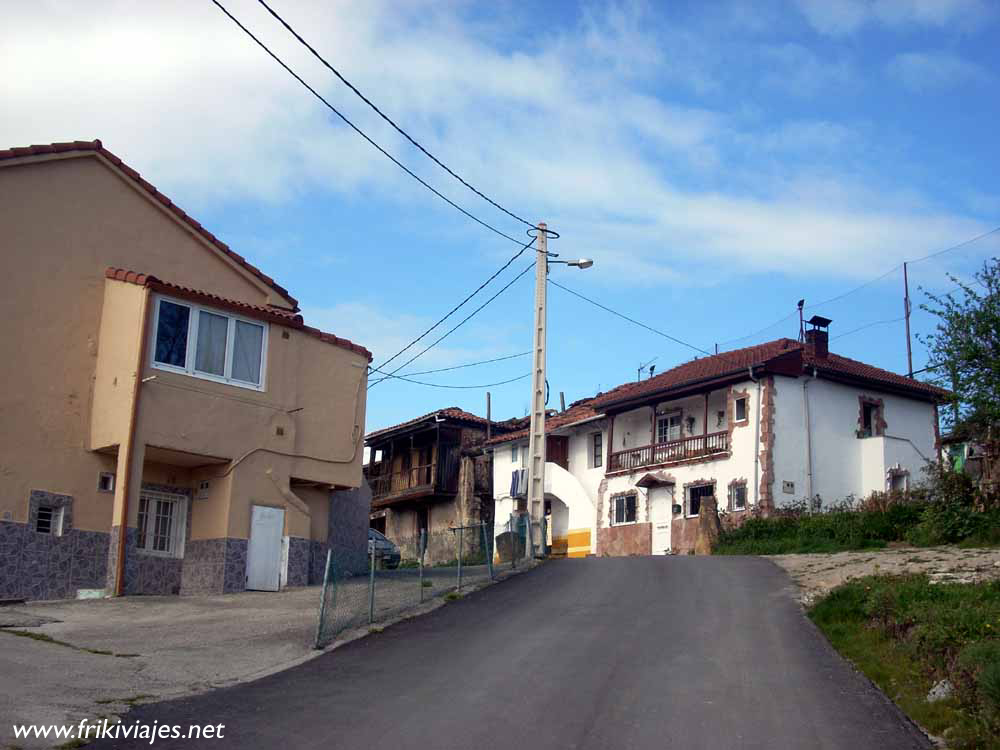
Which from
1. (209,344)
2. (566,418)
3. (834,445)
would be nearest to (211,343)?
(209,344)

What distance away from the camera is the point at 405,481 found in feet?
173

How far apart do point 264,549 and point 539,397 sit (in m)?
7.08

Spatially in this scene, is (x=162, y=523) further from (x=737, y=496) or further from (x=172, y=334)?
(x=737, y=496)

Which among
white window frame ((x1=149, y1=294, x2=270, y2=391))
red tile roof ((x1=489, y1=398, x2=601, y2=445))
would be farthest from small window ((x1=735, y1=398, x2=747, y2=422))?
white window frame ((x1=149, y1=294, x2=270, y2=391))

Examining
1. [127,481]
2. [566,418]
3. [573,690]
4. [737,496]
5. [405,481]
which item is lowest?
[573,690]

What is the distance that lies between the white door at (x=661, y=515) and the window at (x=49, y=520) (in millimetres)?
24670

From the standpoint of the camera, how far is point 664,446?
42.6m

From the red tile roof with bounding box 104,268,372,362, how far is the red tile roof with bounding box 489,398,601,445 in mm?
22055

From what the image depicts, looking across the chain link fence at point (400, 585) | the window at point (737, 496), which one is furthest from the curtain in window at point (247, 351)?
the window at point (737, 496)

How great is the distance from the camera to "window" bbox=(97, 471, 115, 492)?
21.9 m

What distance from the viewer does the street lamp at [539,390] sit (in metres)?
25.1

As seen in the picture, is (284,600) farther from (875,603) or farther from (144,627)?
(875,603)

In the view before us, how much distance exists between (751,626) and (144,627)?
8851 mm

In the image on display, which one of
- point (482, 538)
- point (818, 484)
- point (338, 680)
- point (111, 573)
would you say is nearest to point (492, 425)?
point (818, 484)
